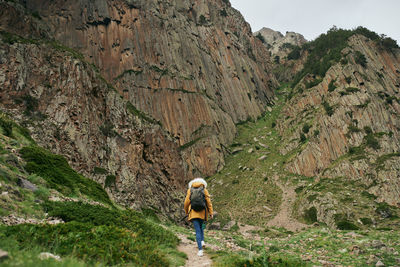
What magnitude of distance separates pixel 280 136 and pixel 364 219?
45.7 meters

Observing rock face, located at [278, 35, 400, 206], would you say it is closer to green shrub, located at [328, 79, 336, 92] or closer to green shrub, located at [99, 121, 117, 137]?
green shrub, located at [328, 79, 336, 92]

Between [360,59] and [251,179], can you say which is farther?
[360,59]

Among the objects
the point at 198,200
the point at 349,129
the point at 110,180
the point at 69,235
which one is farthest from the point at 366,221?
the point at 69,235

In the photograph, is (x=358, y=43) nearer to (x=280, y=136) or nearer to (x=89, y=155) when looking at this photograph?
(x=280, y=136)

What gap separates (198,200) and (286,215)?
49.7m

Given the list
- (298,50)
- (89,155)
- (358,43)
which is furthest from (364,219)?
(298,50)

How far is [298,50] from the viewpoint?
156 metres

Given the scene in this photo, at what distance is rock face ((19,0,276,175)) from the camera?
249 ft

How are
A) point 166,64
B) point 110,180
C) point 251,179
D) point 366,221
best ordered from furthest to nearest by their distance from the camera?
point 166,64, point 251,179, point 366,221, point 110,180

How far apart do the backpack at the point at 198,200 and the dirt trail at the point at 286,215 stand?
41.2 metres

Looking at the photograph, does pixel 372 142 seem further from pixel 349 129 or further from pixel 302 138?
pixel 302 138

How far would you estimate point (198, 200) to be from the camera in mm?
10477

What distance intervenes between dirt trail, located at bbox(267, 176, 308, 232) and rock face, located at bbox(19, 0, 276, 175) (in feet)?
70.8

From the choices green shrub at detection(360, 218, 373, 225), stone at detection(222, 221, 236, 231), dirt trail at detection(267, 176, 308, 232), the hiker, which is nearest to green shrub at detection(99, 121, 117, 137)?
stone at detection(222, 221, 236, 231)
